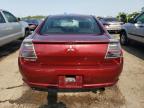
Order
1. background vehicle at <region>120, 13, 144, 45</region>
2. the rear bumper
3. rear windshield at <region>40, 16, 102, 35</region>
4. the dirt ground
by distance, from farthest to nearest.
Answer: background vehicle at <region>120, 13, 144, 45</region> < rear windshield at <region>40, 16, 102, 35</region> < the dirt ground < the rear bumper

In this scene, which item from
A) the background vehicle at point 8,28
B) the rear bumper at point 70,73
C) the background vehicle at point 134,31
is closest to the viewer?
the rear bumper at point 70,73

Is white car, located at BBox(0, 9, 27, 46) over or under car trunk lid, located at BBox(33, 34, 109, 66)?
under

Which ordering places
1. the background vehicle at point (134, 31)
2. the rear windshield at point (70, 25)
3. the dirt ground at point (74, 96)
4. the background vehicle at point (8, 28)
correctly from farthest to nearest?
the background vehicle at point (134, 31) → the background vehicle at point (8, 28) → the rear windshield at point (70, 25) → the dirt ground at point (74, 96)

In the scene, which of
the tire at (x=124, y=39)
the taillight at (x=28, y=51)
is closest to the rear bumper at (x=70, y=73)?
the taillight at (x=28, y=51)

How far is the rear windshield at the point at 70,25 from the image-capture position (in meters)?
5.04

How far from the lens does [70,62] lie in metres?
4.33

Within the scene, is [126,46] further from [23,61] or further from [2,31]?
[23,61]

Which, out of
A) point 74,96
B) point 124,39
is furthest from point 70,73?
point 124,39

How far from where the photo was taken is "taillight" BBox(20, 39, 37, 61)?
438 cm

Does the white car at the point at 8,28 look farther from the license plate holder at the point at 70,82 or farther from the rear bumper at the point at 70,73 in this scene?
the license plate holder at the point at 70,82

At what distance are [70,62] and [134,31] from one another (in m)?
6.52

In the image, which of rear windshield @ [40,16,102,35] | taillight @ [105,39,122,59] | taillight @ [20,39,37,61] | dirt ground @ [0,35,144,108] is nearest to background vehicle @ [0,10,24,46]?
dirt ground @ [0,35,144,108]

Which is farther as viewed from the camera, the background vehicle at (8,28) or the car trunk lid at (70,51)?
the background vehicle at (8,28)

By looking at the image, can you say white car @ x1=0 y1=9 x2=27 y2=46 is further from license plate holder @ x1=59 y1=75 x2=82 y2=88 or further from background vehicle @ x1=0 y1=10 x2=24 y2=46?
license plate holder @ x1=59 y1=75 x2=82 y2=88
